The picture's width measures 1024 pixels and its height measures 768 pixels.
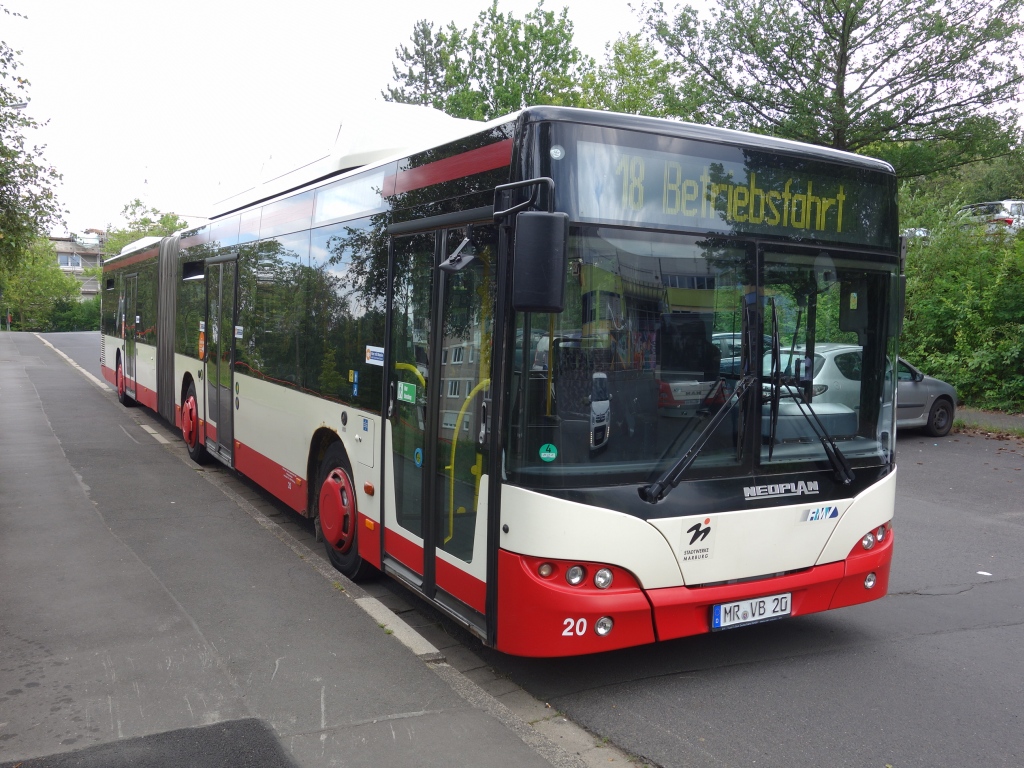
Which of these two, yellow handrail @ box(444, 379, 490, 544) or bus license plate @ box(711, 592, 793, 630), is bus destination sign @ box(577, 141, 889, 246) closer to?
yellow handrail @ box(444, 379, 490, 544)

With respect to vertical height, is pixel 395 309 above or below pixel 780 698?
above

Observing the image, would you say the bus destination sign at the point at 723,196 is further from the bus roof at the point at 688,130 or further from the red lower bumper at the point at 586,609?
the red lower bumper at the point at 586,609

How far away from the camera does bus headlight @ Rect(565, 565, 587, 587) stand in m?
4.43

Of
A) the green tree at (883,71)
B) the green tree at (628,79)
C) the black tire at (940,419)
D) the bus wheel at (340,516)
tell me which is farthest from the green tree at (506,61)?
the bus wheel at (340,516)

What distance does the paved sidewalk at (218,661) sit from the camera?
4.11 m

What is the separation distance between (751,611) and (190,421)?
28.5ft

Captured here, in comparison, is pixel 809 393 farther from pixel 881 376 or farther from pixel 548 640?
pixel 548 640

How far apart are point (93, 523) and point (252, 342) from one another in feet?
7.10

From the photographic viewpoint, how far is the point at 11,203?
57.4 feet

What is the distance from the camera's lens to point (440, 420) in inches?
203

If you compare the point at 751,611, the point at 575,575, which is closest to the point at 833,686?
the point at 751,611

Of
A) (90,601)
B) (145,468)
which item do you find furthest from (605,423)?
(145,468)

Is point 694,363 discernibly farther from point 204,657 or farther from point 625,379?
point 204,657

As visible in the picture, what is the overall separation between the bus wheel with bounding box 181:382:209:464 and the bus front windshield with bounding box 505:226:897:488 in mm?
7889
